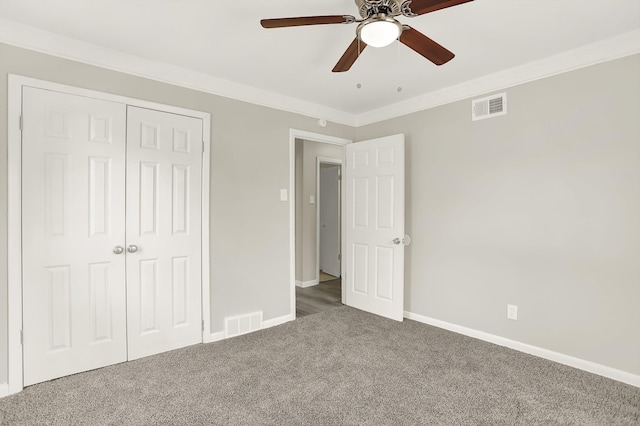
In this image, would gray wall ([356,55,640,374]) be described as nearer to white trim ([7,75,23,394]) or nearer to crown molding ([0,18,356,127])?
crown molding ([0,18,356,127])

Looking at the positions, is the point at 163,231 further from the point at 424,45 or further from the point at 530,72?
the point at 530,72

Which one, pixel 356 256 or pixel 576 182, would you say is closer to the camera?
pixel 576 182

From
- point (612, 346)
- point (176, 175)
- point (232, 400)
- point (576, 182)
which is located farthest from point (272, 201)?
point (612, 346)

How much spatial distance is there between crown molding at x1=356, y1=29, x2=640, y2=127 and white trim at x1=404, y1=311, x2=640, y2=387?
221 centimetres

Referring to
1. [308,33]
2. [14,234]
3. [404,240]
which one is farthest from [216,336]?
[308,33]

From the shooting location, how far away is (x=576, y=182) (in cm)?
253

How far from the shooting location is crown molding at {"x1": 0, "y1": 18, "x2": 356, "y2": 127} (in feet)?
7.21

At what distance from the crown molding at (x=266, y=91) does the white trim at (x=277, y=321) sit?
222cm

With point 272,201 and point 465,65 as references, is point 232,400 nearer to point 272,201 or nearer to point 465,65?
point 272,201

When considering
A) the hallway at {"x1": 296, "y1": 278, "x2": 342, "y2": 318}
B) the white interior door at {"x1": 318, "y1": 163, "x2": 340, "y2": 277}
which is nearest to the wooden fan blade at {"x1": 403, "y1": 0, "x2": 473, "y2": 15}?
the hallway at {"x1": 296, "y1": 278, "x2": 342, "y2": 318}

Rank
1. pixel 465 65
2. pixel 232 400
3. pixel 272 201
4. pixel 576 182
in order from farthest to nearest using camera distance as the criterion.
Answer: pixel 272 201 < pixel 465 65 < pixel 576 182 < pixel 232 400

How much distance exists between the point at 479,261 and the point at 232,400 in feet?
7.85

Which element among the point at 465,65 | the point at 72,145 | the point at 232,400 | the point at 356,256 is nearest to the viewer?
the point at 232,400

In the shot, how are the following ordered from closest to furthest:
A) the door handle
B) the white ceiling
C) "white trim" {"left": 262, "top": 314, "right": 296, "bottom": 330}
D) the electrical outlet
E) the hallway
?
1. the white ceiling
2. the electrical outlet
3. "white trim" {"left": 262, "top": 314, "right": 296, "bottom": 330}
4. the door handle
5. the hallway
